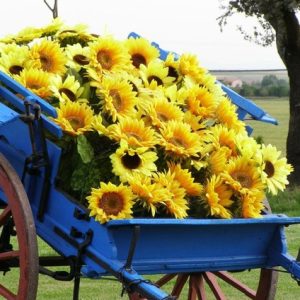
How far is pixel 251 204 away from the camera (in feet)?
15.1

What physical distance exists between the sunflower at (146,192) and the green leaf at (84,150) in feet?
0.77

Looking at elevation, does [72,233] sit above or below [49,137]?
below

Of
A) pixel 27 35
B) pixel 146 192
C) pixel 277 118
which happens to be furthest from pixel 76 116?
pixel 277 118

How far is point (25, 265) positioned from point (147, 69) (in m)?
1.35

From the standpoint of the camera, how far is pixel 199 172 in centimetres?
469

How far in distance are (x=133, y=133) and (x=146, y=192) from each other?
349 millimetres

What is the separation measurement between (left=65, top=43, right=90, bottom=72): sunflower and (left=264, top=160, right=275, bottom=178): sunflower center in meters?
1.05

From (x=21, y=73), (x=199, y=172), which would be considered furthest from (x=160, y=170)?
(x=21, y=73)

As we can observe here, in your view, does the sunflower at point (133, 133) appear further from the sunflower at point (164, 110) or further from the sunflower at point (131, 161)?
the sunflower at point (164, 110)

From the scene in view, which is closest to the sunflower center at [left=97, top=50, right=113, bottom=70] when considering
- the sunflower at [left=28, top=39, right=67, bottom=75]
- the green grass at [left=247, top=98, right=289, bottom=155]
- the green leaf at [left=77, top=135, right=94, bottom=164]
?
the sunflower at [left=28, top=39, right=67, bottom=75]

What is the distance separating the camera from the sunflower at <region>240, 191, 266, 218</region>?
15.0ft

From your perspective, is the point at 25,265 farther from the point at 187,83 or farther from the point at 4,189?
the point at 187,83

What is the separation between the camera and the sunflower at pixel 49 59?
4875 mm

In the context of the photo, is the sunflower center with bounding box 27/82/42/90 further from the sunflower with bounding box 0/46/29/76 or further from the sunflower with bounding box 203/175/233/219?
the sunflower with bounding box 203/175/233/219
